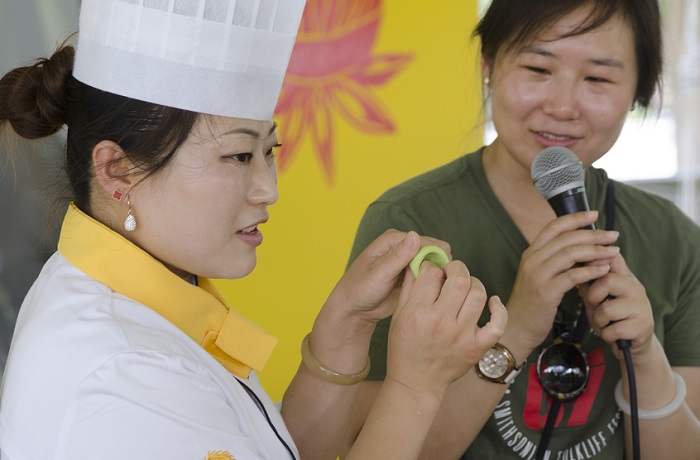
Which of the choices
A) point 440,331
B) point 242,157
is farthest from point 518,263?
point 242,157

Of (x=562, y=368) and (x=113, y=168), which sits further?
(x=562, y=368)

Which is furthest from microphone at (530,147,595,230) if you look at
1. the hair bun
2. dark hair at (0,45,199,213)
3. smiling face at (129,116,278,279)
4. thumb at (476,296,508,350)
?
the hair bun

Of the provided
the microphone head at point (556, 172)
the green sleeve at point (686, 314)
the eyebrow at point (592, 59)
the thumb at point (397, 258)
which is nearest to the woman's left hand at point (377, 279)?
the thumb at point (397, 258)

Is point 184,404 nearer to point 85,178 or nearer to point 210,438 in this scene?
point 210,438

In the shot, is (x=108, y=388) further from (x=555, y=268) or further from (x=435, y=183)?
(x=435, y=183)

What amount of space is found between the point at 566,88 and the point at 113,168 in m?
0.79

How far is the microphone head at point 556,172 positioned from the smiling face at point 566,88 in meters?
0.14

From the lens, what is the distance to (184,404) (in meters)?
0.94

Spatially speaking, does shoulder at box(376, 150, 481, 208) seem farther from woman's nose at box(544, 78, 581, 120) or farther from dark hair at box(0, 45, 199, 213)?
dark hair at box(0, 45, 199, 213)

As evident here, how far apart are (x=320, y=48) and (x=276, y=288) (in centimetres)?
63

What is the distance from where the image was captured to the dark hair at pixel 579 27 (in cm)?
144

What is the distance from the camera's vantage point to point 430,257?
114 centimetres

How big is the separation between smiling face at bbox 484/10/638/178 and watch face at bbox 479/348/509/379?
1.19 ft

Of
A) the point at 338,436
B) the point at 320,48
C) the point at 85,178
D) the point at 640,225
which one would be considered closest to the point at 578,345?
the point at 640,225
